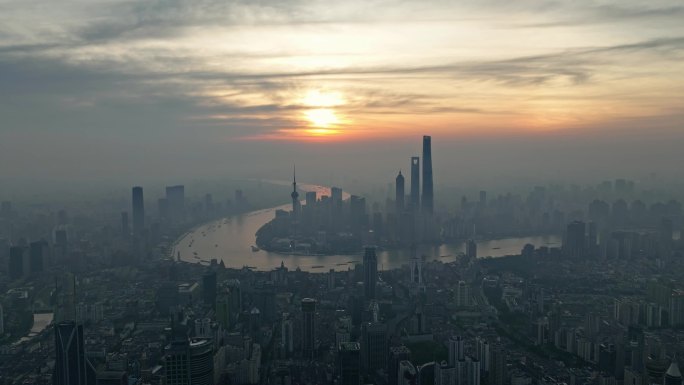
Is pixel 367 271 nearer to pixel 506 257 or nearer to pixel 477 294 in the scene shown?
pixel 477 294

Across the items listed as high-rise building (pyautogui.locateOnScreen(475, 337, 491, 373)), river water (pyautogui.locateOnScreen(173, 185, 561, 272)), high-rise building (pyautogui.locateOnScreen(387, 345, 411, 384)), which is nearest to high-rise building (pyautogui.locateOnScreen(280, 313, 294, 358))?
high-rise building (pyautogui.locateOnScreen(387, 345, 411, 384))

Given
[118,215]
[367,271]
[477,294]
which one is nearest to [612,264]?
[477,294]

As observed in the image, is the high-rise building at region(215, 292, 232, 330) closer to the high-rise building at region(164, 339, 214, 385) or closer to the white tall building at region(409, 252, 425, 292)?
the high-rise building at region(164, 339, 214, 385)

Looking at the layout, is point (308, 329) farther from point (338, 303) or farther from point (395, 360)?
point (338, 303)

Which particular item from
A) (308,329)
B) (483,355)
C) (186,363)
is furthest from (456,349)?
(186,363)

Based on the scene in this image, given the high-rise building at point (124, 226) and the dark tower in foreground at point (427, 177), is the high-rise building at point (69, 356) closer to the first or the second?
the high-rise building at point (124, 226)

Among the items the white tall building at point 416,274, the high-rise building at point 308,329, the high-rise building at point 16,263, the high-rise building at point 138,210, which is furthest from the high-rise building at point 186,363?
the high-rise building at point 138,210
